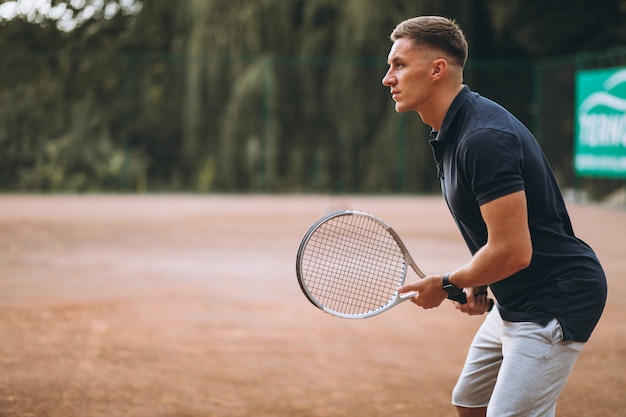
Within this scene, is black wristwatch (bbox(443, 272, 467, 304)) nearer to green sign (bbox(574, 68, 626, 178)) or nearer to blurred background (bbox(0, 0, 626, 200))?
green sign (bbox(574, 68, 626, 178))

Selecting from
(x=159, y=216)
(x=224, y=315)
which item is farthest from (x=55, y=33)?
(x=224, y=315)

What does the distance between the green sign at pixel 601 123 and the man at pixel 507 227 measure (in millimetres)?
13761

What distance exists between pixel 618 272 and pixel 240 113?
41.5 feet

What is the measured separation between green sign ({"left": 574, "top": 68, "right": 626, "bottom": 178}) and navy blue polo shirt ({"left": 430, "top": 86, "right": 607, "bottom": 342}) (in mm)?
13754

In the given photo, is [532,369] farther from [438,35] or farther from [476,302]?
[438,35]

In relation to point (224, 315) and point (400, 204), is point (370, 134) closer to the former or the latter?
point (400, 204)

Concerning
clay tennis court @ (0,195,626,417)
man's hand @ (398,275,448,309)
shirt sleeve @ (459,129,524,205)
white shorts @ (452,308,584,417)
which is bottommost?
clay tennis court @ (0,195,626,417)

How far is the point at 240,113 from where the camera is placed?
70.8 feet

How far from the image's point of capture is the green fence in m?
21.3

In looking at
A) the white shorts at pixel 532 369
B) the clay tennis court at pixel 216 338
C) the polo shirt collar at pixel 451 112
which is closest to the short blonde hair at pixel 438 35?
the polo shirt collar at pixel 451 112

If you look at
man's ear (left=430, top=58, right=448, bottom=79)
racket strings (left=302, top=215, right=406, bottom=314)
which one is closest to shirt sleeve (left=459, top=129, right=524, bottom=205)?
man's ear (left=430, top=58, right=448, bottom=79)

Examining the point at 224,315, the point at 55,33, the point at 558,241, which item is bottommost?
the point at 224,315

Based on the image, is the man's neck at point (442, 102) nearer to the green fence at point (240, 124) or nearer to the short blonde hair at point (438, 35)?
the short blonde hair at point (438, 35)

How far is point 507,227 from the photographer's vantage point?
9.00 ft
